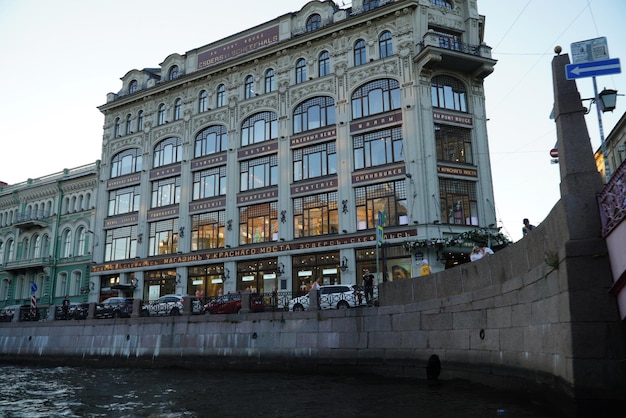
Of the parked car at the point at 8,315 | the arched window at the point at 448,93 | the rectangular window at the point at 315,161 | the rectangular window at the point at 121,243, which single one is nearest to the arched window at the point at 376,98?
the arched window at the point at 448,93

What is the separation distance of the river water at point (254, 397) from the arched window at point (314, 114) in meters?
19.0

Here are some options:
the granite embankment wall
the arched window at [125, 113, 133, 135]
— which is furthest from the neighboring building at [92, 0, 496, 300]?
the granite embankment wall

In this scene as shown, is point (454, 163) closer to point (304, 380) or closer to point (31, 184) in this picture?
point (304, 380)

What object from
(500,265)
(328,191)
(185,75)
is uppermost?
(185,75)

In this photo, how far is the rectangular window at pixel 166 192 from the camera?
134 feet

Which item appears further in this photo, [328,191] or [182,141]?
[182,141]

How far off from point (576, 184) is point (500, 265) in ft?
12.4

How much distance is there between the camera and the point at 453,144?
3228 cm

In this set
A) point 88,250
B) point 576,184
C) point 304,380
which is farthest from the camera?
point 88,250

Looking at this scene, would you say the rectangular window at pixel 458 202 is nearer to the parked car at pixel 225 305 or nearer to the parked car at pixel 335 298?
the parked car at pixel 335 298

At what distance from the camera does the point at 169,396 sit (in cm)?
1599

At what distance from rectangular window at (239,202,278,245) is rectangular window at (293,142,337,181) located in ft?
9.72

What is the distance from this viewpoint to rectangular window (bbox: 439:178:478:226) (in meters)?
30.9

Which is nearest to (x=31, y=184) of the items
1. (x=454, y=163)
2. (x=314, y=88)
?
(x=314, y=88)
